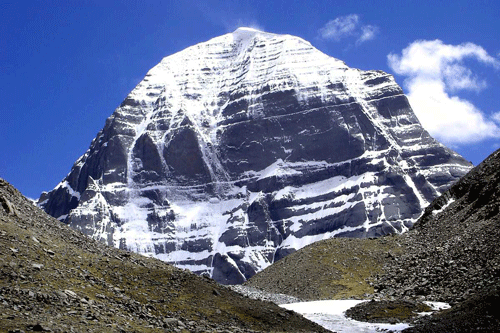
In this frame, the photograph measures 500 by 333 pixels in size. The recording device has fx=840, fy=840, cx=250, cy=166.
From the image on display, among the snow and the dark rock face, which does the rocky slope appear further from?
the dark rock face

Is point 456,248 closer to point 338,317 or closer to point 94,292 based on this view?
point 338,317

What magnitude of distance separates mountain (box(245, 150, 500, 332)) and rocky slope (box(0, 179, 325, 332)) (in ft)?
42.4

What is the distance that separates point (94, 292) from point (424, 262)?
4830 cm

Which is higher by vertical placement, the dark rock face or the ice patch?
the dark rock face

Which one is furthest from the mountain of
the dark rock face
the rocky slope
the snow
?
the rocky slope

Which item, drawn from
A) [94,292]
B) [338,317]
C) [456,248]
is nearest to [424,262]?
[456,248]

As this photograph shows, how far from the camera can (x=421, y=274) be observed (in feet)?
266

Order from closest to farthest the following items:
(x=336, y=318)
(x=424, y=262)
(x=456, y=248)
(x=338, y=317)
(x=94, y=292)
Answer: (x=94, y=292)
(x=336, y=318)
(x=338, y=317)
(x=456, y=248)
(x=424, y=262)

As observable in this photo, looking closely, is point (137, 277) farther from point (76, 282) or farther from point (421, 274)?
point (421, 274)

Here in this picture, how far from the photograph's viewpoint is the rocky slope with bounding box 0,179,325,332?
129ft

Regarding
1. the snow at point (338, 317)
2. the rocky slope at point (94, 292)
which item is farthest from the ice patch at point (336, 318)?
the rocky slope at point (94, 292)

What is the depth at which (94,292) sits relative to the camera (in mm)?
44719

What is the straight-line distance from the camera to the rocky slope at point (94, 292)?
39469 millimetres

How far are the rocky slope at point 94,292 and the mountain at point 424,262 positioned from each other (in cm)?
1294
